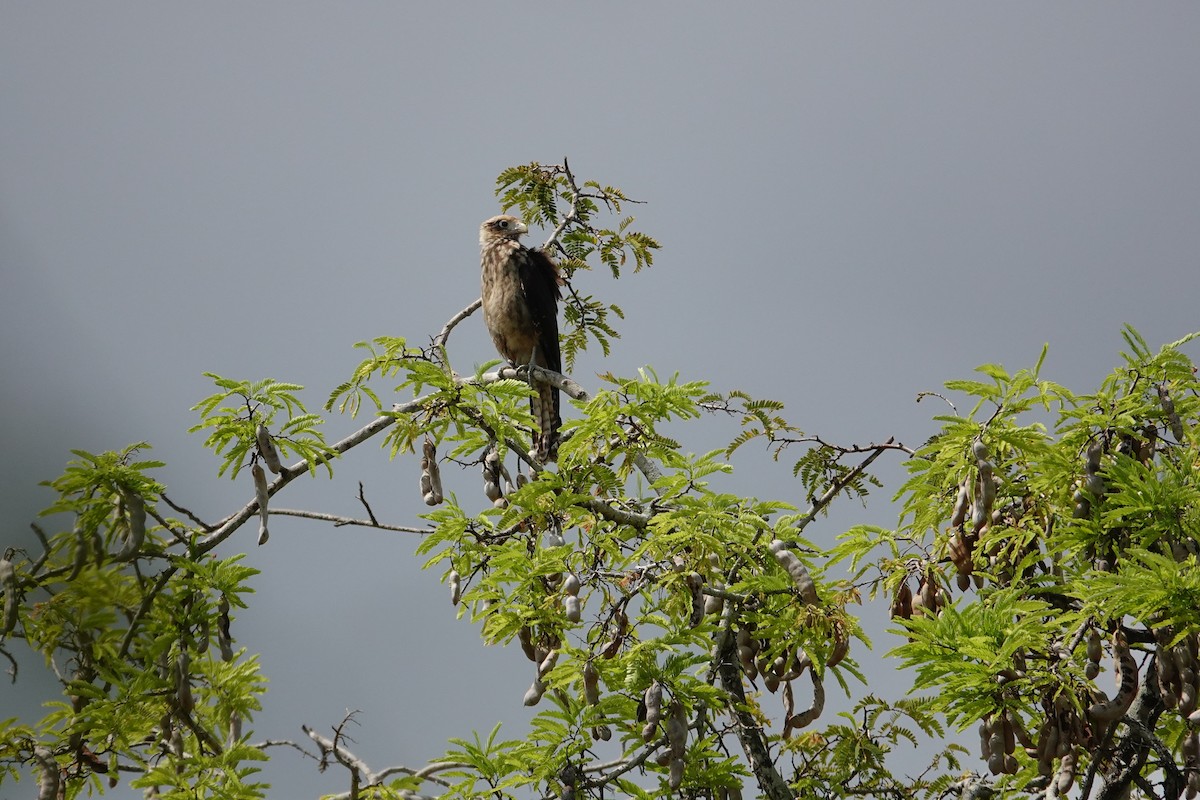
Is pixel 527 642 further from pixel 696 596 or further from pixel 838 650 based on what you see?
pixel 838 650

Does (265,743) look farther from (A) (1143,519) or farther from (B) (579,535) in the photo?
(A) (1143,519)

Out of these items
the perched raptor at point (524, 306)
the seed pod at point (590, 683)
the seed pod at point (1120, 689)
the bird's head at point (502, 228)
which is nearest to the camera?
the seed pod at point (1120, 689)

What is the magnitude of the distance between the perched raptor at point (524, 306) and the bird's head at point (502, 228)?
0.03m

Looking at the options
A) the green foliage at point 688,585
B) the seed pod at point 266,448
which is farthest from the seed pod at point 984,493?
the seed pod at point 266,448

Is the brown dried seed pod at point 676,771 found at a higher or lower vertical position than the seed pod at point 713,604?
lower

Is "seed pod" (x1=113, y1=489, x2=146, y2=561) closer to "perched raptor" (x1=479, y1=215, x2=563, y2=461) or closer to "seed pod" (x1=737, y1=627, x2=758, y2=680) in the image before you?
"seed pod" (x1=737, y1=627, x2=758, y2=680)

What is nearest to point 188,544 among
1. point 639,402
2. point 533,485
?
point 533,485

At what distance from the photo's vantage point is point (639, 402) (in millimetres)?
3494

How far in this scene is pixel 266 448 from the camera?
3445 mm

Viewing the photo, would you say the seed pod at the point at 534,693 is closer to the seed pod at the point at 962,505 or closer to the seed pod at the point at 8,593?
the seed pod at the point at 962,505

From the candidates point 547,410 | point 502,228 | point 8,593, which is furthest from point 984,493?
point 502,228

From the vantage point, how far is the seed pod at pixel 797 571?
10.3ft

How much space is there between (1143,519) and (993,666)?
27.7 inches

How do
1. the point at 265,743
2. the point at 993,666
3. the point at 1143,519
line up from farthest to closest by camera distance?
the point at 265,743
the point at 1143,519
the point at 993,666
